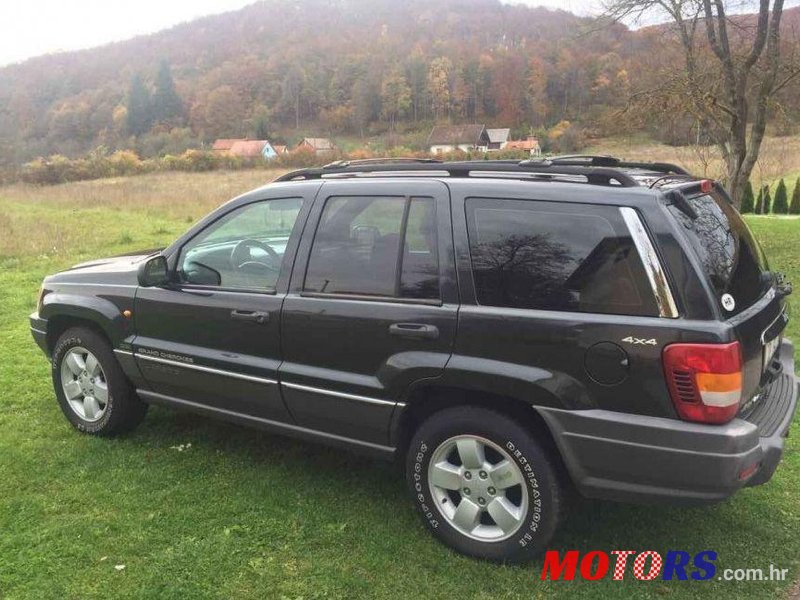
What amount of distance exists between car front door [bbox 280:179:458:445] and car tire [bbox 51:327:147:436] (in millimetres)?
1469

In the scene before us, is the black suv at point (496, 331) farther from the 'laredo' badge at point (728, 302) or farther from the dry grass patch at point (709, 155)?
the dry grass patch at point (709, 155)

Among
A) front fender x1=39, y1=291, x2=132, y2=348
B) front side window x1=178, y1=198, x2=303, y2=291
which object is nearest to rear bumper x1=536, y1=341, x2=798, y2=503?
front side window x1=178, y1=198, x2=303, y2=291

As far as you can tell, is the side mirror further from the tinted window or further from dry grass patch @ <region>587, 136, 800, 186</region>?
dry grass patch @ <region>587, 136, 800, 186</region>

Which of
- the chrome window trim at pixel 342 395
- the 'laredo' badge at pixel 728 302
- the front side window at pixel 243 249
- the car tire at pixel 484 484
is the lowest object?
the car tire at pixel 484 484

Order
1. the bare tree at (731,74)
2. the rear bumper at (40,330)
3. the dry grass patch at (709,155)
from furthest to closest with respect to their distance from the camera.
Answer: the dry grass patch at (709,155), the bare tree at (731,74), the rear bumper at (40,330)

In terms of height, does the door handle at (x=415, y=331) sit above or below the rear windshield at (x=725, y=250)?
below

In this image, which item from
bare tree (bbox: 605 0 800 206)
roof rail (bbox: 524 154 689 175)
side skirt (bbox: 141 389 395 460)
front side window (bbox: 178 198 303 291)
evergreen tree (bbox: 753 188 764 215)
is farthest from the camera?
evergreen tree (bbox: 753 188 764 215)

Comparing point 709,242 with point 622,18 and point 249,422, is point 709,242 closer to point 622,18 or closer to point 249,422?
point 249,422

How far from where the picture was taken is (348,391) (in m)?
3.28

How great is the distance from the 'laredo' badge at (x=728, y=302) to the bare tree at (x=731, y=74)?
11.8 metres

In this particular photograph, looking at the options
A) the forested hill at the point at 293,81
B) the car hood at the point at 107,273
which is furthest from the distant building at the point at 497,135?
the car hood at the point at 107,273

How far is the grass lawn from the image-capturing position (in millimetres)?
2934

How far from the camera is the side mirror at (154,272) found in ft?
12.7

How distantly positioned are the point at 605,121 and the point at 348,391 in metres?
15.5
